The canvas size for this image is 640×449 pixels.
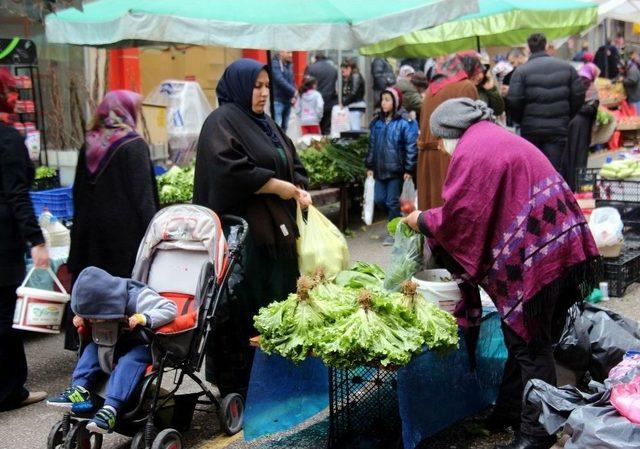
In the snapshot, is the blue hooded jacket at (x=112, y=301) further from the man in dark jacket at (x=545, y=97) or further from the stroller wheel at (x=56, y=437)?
the man in dark jacket at (x=545, y=97)

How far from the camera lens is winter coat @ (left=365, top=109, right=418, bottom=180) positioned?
33.1 ft

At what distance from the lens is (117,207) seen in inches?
217

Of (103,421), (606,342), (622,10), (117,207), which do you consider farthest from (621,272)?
(622,10)

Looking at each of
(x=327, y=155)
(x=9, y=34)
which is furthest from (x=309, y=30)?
(x=9, y=34)

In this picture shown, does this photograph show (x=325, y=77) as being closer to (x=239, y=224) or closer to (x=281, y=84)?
(x=281, y=84)

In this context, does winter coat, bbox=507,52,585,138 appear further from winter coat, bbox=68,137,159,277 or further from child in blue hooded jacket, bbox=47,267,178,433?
child in blue hooded jacket, bbox=47,267,178,433

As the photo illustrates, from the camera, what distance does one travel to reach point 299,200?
221 inches

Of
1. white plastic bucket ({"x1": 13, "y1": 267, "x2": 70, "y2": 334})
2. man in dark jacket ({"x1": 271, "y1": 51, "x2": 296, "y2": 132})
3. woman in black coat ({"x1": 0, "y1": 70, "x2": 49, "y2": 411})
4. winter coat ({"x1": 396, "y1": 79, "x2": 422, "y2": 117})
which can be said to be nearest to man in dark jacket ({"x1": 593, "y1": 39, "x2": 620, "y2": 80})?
man in dark jacket ({"x1": 271, "y1": 51, "x2": 296, "y2": 132})

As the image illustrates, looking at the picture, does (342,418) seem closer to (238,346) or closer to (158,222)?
(238,346)

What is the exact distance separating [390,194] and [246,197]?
5.17 meters

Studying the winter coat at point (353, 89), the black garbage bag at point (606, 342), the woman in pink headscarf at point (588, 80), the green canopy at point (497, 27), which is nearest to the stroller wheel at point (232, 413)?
the black garbage bag at point (606, 342)

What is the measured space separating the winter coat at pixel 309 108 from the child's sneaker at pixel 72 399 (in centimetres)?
1193

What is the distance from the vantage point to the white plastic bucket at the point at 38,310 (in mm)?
5617

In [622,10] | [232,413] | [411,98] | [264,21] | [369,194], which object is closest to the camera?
[232,413]
